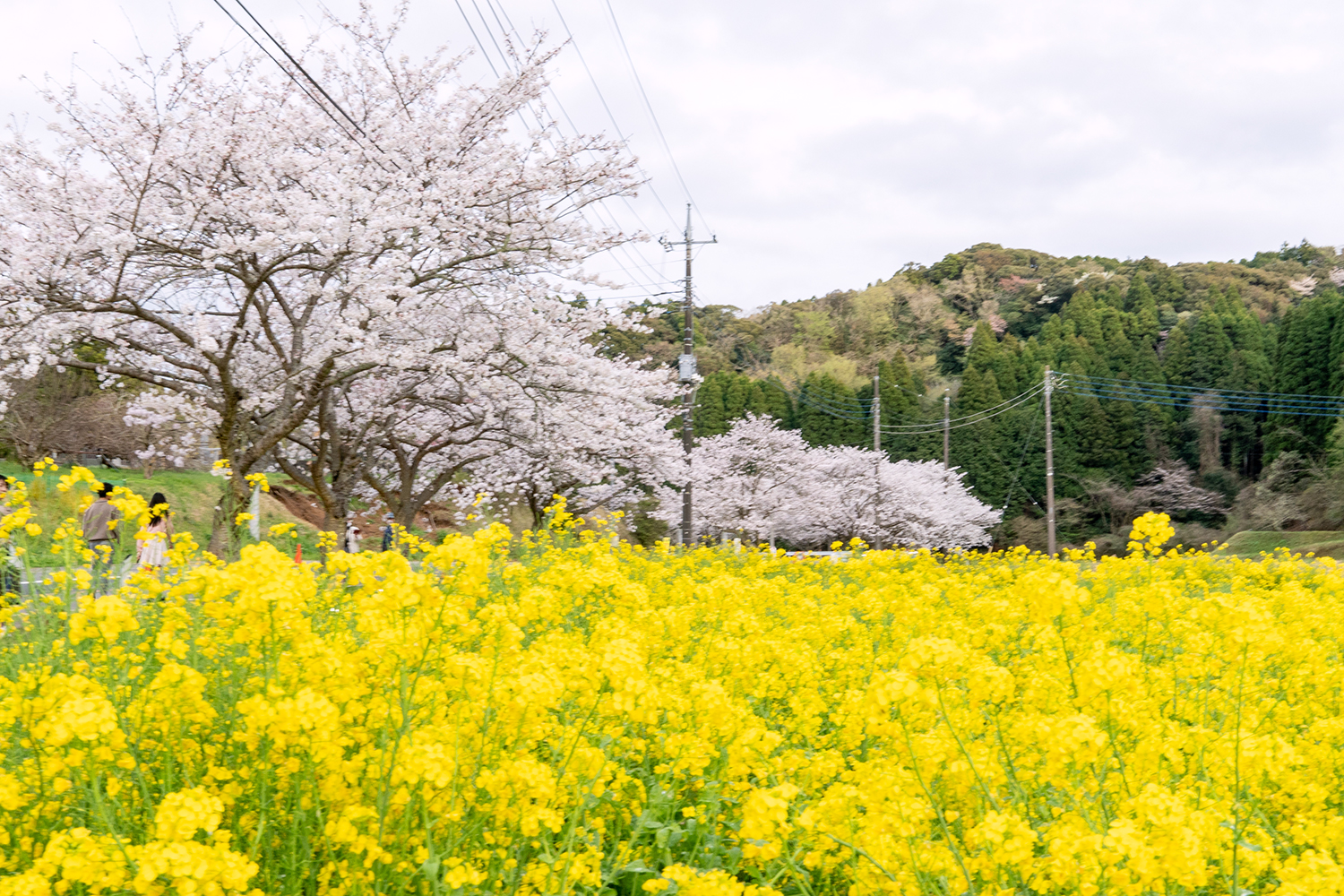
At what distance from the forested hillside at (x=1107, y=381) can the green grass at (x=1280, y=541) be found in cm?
66

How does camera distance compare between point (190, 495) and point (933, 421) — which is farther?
point (933, 421)

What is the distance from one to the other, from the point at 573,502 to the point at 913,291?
41.1 metres

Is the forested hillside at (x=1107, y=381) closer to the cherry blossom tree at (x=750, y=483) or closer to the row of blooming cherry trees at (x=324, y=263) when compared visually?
the cherry blossom tree at (x=750, y=483)

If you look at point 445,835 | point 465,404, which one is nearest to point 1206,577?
point 465,404

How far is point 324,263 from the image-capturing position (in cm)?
909

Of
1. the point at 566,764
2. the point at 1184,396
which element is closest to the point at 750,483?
the point at 1184,396

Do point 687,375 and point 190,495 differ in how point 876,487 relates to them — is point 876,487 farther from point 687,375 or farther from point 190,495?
point 190,495

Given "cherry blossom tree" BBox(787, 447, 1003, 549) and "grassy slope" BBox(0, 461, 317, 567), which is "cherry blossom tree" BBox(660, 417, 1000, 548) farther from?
"grassy slope" BBox(0, 461, 317, 567)

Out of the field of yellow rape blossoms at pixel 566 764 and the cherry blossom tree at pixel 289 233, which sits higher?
the cherry blossom tree at pixel 289 233

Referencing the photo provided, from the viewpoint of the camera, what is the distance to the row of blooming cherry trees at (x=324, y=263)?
27.6 ft

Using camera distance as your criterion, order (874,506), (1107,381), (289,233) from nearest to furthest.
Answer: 1. (289,233)
2. (874,506)
3. (1107,381)

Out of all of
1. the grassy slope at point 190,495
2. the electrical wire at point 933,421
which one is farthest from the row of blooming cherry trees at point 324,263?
the electrical wire at point 933,421

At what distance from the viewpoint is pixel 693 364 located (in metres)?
16.2

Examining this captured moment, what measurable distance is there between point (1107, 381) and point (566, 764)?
1592 inches
